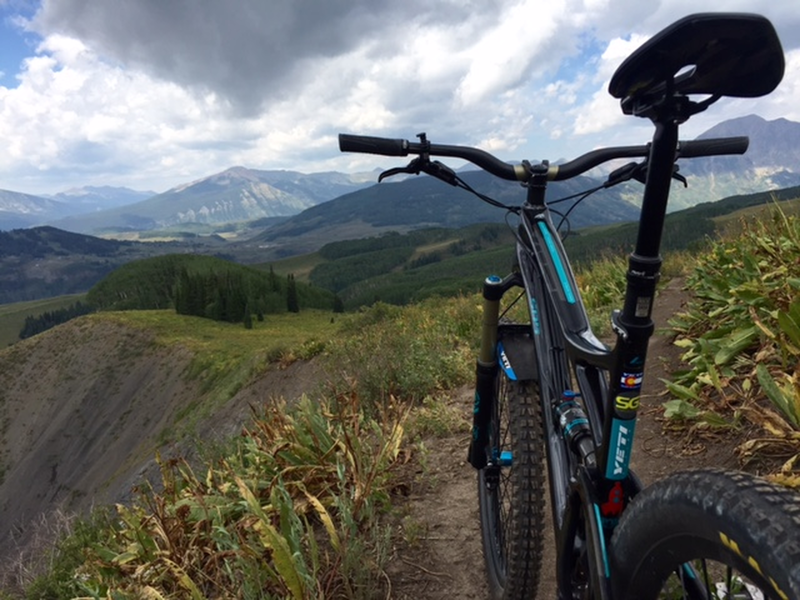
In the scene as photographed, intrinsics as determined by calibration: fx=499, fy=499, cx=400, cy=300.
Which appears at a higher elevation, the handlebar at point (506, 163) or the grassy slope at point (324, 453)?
the handlebar at point (506, 163)

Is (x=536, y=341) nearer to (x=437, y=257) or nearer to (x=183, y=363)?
(x=183, y=363)

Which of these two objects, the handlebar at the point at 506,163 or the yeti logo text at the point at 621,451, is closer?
the yeti logo text at the point at 621,451

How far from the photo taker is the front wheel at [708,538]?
3.30 feet

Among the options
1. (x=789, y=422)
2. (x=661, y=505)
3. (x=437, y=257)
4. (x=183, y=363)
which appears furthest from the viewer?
(x=437, y=257)

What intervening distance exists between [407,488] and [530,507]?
6.31 feet

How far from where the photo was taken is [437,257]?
634 ft

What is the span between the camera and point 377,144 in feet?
8.67

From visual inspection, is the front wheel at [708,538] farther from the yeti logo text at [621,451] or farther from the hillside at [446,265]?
the hillside at [446,265]

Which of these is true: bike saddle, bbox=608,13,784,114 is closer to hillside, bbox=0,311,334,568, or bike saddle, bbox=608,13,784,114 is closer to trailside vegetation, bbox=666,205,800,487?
trailside vegetation, bbox=666,205,800,487

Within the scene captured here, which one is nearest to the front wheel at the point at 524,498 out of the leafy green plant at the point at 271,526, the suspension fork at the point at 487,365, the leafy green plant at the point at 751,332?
the suspension fork at the point at 487,365

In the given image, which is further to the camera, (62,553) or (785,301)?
(62,553)

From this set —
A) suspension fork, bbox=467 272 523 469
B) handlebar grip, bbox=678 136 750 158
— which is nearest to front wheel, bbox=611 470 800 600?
suspension fork, bbox=467 272 523 469

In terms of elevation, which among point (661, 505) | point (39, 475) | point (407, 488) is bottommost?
point (39, 475)

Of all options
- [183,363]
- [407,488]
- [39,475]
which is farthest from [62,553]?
[39,475]
